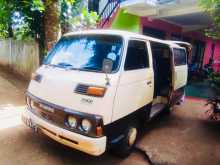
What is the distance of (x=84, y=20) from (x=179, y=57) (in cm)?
340

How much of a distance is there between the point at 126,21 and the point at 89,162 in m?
7.89

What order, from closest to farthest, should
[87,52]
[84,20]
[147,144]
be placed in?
[87,52]
[147,144]
[84,20]

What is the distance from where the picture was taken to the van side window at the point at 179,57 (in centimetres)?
584

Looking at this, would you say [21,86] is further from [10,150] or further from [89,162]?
[89,162]

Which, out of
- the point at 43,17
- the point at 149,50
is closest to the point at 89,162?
the point at 149,50

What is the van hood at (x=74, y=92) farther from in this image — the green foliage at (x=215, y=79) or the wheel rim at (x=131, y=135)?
the green foliage at (x=215, y=79)

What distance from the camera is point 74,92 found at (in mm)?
3053

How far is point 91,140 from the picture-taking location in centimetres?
286

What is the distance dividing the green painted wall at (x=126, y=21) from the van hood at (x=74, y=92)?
22.9 feet

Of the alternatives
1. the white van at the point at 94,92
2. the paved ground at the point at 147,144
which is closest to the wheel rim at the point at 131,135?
the white van at the point at 94,92

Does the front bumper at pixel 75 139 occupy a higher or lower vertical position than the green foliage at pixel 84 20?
lower

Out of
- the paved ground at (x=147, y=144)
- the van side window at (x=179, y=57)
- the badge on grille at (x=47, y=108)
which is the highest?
the van side window at (x=179, y=57)

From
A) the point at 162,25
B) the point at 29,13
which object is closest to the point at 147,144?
the point at 29,13

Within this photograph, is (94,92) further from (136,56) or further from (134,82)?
(136,56)
